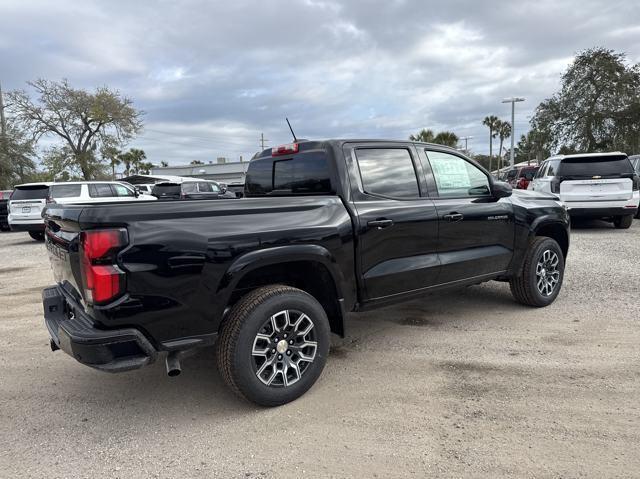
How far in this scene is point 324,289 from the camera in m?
3.54

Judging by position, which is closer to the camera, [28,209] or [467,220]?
[467,220]

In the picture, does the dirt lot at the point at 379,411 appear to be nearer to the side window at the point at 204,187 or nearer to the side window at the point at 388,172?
the side window at the point at 388,172

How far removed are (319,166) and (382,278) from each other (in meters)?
1.03

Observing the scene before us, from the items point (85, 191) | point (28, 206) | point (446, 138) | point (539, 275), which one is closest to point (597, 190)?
point (539, 275)

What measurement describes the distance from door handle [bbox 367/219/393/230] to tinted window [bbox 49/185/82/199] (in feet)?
37.0

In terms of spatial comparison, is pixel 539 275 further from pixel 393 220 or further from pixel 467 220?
pixel 393 220

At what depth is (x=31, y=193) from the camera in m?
12.6

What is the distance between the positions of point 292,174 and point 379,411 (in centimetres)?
208

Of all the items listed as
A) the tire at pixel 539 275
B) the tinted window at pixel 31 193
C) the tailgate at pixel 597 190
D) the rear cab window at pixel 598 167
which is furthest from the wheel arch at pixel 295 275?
the tinted window at pixel 31 193

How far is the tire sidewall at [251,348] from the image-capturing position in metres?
2.97

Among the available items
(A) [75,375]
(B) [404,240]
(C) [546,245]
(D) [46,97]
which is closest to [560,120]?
(C) [546,245]

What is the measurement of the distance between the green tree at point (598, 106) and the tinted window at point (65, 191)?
25380mm

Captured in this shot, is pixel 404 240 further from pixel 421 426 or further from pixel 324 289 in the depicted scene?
pixel 421 426

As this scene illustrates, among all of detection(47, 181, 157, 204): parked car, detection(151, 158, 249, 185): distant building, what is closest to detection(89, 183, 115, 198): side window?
detection(47, 181, 157, 204): parked car
